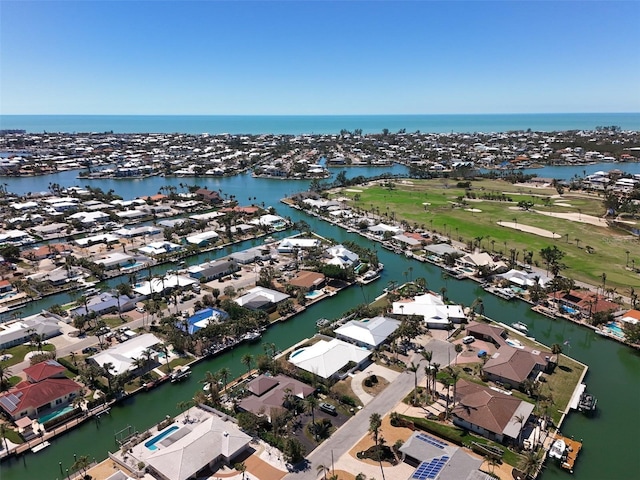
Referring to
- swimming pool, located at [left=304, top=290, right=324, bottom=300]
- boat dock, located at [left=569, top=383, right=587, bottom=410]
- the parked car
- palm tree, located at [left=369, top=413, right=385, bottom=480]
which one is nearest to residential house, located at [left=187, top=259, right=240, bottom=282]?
swimming pool, located at [left=304, top=290, right=324, bottom=300]

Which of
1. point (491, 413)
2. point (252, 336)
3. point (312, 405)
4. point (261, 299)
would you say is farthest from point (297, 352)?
point (491, 413)

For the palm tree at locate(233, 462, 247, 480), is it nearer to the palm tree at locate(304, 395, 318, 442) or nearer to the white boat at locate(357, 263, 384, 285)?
the palm tree at locate(304, 395, 318, 442)

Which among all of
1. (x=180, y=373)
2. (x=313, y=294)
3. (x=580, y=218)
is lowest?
(x=180, y=373)

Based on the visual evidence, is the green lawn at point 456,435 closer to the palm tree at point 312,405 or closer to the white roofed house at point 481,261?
the palm tree at point 312,405

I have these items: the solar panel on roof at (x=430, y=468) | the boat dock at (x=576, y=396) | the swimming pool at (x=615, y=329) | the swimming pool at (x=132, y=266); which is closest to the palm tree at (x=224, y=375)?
the solar panel on roof at (x=430, y=468)

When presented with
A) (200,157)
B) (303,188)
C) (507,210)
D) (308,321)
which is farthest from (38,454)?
(200,157)

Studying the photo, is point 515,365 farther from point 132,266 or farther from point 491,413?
point 132,266
